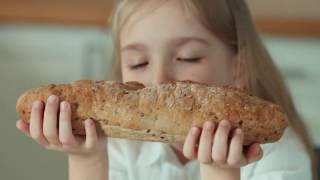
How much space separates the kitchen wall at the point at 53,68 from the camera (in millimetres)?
2188

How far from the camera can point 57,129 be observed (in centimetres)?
84

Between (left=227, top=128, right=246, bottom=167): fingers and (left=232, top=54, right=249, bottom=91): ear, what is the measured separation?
497 mm

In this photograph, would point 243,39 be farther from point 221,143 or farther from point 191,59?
point 221,143

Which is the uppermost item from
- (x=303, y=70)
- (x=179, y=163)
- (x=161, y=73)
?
(x=303, y=70)

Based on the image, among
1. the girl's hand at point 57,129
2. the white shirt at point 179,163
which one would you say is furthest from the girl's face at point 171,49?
the girl's hand at point 57,129

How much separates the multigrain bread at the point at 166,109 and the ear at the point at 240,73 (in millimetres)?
522

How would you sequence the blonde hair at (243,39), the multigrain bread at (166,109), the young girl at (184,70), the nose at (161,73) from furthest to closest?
the blonde hair at (243,39)
the nose at (161,73)
the young girl at (184,70)
the multigrain bread at (166,109)

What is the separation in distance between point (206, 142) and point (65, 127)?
0.58 ft

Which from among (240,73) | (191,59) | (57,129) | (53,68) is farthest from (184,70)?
(53,68)

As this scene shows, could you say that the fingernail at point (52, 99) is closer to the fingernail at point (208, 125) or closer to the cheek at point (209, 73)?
the fingernail at point (208, 125)

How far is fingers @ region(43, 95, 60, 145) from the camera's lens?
79 cm

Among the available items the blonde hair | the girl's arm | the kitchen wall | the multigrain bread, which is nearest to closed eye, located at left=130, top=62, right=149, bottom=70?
the blonde hair

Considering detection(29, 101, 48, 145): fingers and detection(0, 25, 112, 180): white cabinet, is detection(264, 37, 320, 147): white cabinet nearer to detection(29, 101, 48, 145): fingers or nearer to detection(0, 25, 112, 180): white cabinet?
detection(0, 25, 112, 180): white cabinet

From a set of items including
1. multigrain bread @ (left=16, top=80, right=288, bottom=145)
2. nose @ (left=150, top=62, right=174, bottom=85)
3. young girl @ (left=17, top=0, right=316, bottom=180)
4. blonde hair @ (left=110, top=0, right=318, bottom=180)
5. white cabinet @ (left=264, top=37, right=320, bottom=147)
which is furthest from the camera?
white cabinet @ (left=264, top=37, right=320, bottom=147)
